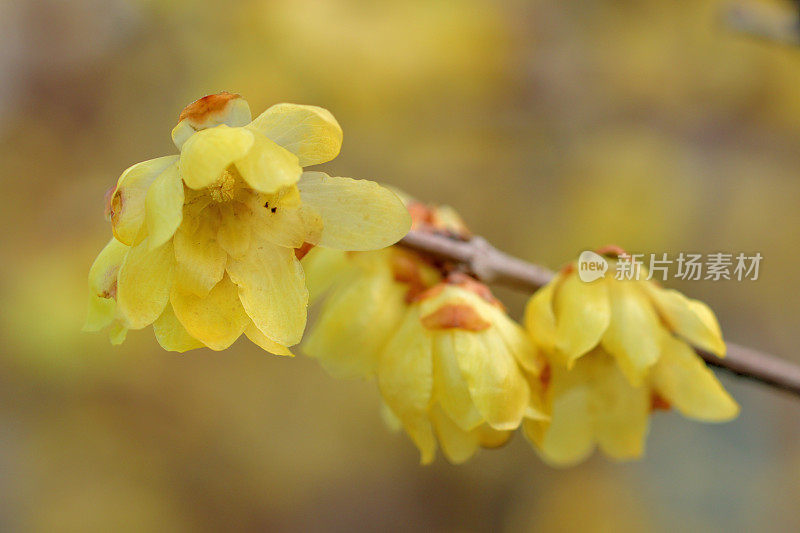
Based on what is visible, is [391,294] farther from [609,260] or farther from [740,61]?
[740,61]

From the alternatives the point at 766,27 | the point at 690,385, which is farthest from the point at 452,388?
the point at 766,27

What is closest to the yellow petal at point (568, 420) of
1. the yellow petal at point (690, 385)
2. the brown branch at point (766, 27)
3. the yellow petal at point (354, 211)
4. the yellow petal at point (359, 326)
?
the yellow petal at point (690, 385)

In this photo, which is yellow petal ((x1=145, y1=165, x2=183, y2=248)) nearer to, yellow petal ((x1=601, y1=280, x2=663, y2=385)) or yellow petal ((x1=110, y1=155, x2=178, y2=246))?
yellow petal ((x1=110, y1=155, x2=178, y2=246))

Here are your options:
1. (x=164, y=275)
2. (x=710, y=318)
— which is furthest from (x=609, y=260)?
(x=164, y=275)

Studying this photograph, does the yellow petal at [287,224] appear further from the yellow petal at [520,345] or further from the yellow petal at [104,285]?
the yellow petal at [520,345]

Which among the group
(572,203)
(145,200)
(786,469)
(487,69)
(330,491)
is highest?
(145,200)

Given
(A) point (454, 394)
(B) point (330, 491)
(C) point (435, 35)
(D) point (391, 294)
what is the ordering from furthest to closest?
(B) point (330, 491), (C) point (435, 35), (D) point (391, 294), (A) point (454, 394)

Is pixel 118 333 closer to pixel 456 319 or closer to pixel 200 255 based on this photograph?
pixel 200 255
